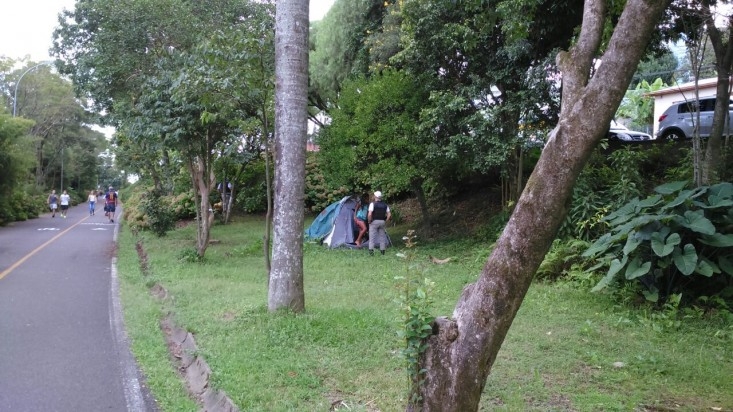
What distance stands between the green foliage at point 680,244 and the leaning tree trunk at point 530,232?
4297 mm

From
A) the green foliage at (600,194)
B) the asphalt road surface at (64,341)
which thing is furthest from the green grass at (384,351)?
the green foliage at (600,194)

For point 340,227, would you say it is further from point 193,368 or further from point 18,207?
point 18,207

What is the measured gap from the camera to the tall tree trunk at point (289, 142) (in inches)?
278

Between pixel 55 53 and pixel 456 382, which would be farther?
pixel 55 53

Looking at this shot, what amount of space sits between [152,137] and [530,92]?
851cm

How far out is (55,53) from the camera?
71.1 feet

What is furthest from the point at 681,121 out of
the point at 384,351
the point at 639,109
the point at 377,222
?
the point at 639,109

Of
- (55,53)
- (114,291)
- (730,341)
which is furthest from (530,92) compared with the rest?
(55,53)

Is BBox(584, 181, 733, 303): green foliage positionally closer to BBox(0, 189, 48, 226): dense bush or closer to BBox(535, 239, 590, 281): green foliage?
BBox(535, 239, 590, 281): green foliage

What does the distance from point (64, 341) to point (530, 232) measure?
619 centimetres

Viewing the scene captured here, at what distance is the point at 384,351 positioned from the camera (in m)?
5.92

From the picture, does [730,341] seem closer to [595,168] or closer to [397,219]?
[595,168]

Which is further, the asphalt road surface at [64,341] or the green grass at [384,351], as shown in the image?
the asphalt road surface at [64,341]

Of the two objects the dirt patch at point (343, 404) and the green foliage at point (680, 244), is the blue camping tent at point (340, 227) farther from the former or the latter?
the dirt patch at point (343, 404)
